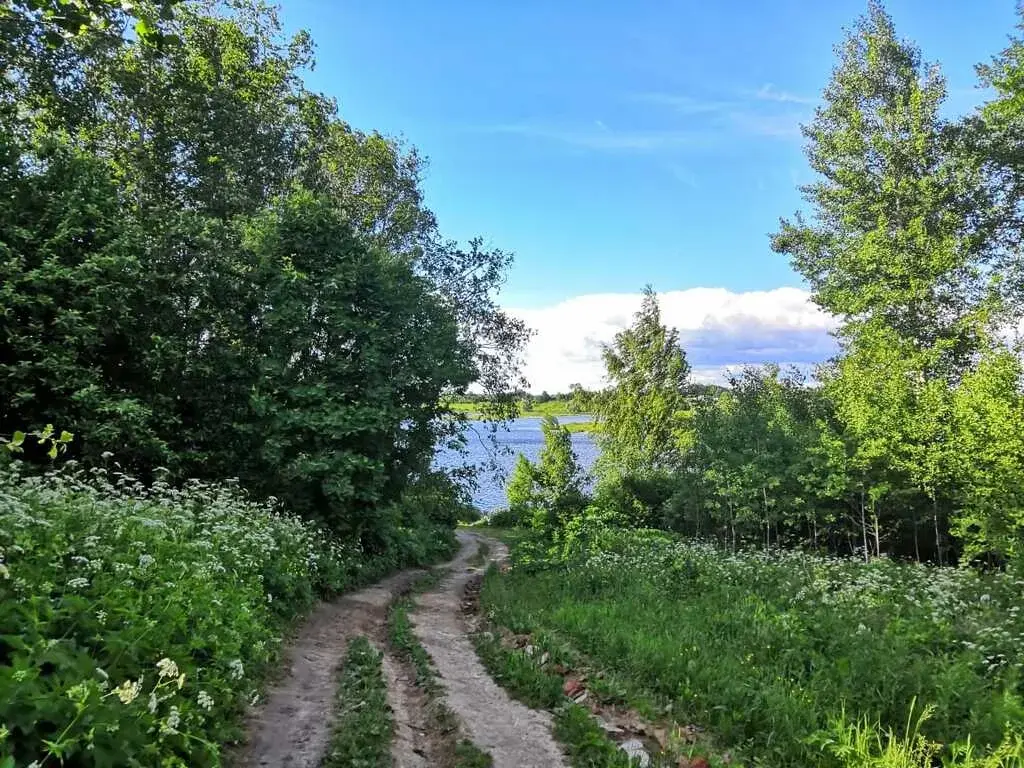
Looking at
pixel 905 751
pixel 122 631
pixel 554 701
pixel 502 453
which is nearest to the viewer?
pixel 122 631

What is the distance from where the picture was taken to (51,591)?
3.98 metres

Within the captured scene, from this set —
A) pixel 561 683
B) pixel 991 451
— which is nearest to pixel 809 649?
pixel 561 683

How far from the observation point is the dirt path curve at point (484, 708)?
197 inches

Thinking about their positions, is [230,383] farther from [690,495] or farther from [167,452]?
[690,495]

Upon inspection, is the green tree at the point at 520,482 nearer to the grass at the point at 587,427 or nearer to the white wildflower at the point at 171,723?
the grass at the point at 587,427

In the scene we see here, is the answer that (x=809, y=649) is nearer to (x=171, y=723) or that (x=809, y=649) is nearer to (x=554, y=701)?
(x=554, y=701)

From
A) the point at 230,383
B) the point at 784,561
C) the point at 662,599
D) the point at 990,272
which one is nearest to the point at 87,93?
the point at 230,383

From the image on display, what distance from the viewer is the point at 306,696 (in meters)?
6.23

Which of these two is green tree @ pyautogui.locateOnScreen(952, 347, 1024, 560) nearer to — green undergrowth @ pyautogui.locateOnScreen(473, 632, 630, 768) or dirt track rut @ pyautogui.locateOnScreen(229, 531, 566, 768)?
green undergrowth @ pyautogui.locateOnScreen(473, 632, 630, 768)

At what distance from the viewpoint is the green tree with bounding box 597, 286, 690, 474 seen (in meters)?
33.6

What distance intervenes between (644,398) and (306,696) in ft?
97.7

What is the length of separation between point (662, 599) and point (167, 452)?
9689 millimetres

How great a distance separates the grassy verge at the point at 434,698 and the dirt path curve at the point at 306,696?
40 centimetres

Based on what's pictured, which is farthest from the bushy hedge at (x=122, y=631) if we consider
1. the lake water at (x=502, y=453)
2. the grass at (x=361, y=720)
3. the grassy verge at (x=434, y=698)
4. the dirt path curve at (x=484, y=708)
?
the lake water at (x=502, y=453)
